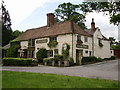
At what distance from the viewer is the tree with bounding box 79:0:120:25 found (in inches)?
483

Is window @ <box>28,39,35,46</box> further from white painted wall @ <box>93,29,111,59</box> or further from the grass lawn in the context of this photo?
the grass lawn

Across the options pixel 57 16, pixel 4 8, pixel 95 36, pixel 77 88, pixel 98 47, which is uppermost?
pixel 4 8

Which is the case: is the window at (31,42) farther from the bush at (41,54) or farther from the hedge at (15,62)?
the hedge at (15,62)

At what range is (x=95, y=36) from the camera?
116 ft

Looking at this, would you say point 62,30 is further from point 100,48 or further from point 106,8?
point 106,8

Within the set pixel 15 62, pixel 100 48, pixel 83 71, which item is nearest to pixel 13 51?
pixel 15 62

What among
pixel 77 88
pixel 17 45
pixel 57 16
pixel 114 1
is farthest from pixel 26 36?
pixel 77 88

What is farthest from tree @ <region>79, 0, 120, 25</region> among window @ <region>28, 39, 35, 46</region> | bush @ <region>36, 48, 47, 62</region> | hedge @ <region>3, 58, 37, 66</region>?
window @ <region>28, 39, 35, 46</region>

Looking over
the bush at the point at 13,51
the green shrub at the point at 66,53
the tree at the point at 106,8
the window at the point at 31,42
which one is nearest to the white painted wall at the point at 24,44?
the bush at the point at 13,51

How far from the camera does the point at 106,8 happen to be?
42.3 ft

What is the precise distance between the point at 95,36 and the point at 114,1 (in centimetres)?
2336

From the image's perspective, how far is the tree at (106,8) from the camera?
12.3m

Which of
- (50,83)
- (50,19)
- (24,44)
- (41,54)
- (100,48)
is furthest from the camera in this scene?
(24,44)

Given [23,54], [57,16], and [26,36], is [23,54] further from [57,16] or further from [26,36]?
[57,16]
